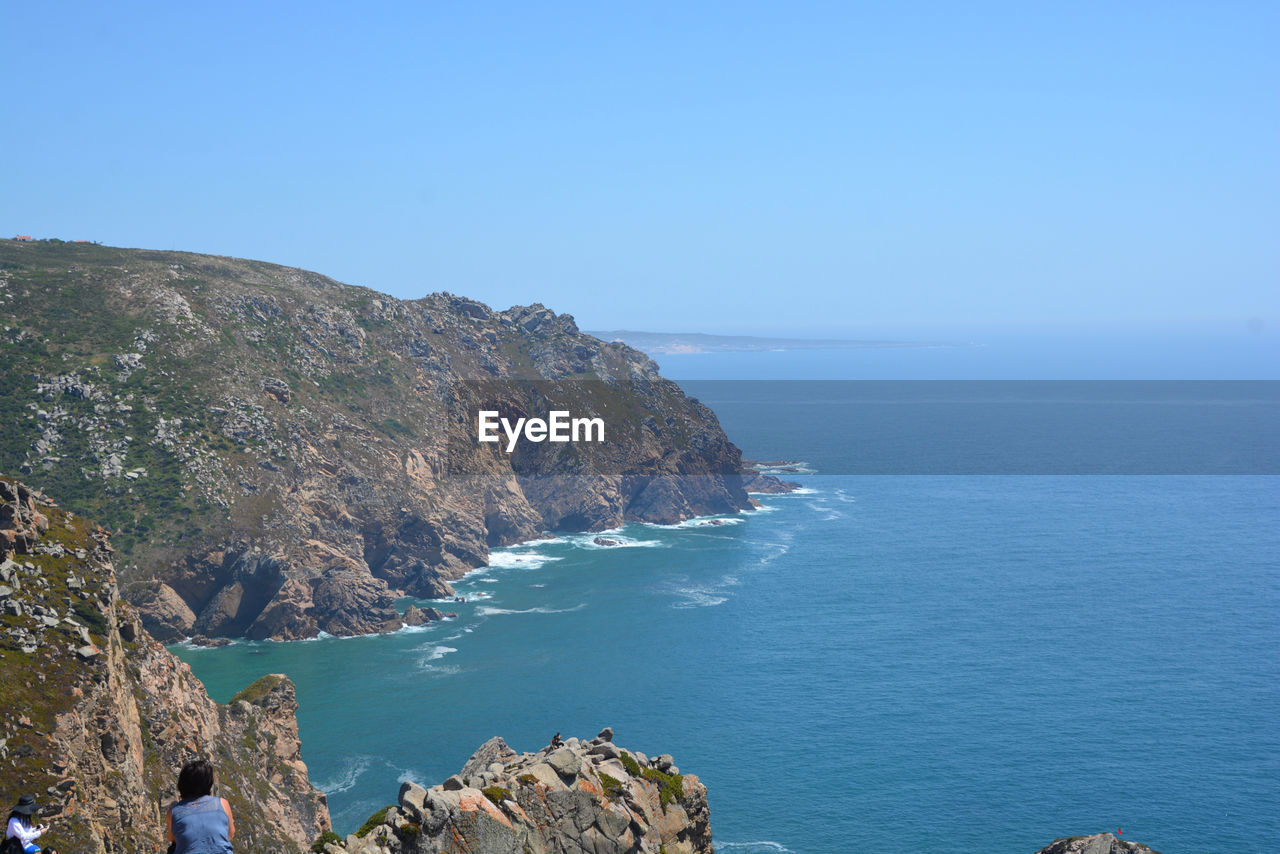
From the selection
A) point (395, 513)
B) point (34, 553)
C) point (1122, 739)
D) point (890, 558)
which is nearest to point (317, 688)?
point (395, 513)

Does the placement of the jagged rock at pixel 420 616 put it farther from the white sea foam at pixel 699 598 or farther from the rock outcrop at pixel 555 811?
the rock outcrop at pixel 555 811

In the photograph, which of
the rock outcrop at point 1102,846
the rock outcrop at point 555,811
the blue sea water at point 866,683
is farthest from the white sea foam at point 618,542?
the rock outcrop at point 1102,846

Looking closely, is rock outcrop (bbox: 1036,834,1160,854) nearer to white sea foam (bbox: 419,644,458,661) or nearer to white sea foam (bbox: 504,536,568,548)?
white sea foam (bbox: 419,644,458,661)

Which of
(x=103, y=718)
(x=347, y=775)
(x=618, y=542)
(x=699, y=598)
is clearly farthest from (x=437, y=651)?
(x=103, y=718)

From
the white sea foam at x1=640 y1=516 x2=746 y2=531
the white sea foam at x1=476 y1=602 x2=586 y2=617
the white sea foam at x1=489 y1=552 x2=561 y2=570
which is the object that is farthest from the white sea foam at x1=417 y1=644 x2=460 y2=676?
the white sea foam at x1=640 y1=516 x2=746 y2=531

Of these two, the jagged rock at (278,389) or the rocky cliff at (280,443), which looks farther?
the jagged rock at (278,389)

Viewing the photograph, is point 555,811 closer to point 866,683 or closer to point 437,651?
point 866,683
